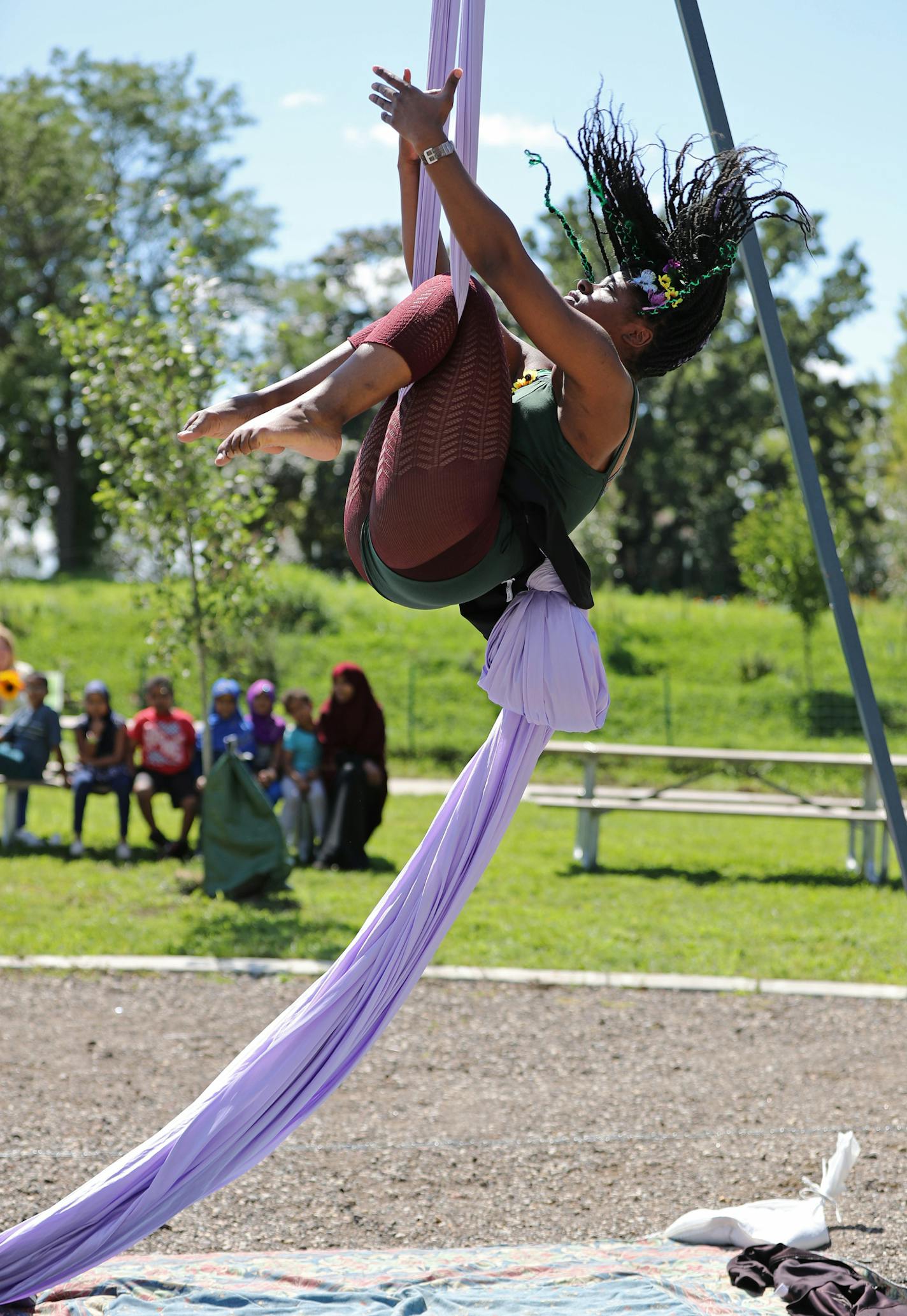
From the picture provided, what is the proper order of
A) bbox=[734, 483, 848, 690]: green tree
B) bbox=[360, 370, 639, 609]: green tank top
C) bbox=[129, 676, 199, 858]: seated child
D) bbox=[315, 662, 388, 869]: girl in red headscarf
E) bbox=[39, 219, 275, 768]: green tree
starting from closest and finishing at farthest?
bbox=[360, 370, 639, 609]: green tank top < bbox=[39, 219, 275, 768]: green tree < bbox=[315, 662, 388, 869]: girl in red headscarf < bbox=[129, 676, 199, 858]: seated child < bbox=[734, 483, 848, 690]: green tree

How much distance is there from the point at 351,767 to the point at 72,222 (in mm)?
27665

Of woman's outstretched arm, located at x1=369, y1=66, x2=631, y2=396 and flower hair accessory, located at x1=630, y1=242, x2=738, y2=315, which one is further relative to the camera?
flower hair accessory, located at x1=630, y1=242, x2=738, y2=315

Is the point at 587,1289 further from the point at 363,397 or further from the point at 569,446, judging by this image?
the point at 363,397

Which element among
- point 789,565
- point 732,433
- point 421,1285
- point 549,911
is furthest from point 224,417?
point 732,433

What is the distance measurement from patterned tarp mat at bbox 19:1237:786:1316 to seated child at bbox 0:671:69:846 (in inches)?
256

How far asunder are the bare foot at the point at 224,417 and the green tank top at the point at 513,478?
11.5 inches

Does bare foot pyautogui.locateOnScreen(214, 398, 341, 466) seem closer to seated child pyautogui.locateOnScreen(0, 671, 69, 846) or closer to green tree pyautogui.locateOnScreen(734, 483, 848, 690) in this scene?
seated child pyautogui.locateOnScreen(0, 671, 69, 846)

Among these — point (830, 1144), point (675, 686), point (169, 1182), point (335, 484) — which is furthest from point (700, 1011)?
point (335, 484)

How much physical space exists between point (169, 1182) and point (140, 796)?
687 cm

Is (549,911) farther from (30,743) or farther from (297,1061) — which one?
(297,1061)

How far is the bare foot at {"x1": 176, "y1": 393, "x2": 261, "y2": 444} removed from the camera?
2.07 m

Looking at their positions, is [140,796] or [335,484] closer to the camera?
[140,796]

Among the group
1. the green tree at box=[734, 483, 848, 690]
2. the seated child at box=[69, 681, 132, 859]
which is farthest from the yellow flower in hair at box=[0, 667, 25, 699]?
the green tree at box=[734, 483, 848, 690]

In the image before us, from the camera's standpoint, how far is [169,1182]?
8.65 ft
